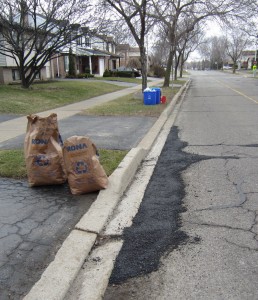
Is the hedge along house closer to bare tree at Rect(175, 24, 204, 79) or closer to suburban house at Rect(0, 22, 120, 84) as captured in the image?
suburban house at Rect(0, 22, 120, 84)

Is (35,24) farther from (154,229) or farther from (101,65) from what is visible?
(101,65)

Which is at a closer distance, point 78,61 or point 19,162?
point 19,162

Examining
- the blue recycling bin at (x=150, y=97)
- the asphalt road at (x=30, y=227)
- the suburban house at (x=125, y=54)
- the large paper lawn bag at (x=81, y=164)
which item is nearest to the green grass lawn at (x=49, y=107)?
the blue recycling bin at (x=150, y=97)

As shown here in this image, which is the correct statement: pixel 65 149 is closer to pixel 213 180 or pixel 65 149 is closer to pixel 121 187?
pixel 121 187

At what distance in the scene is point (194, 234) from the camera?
11.9 ft

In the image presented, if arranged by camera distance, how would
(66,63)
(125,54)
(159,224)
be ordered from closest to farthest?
(159,224)
(66,63)
(125,54)

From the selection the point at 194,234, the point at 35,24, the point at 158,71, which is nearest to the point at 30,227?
the point at 194,234

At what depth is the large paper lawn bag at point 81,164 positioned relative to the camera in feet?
14.6

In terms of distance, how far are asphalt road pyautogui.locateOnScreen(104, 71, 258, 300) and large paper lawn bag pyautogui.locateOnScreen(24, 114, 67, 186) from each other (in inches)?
52.7

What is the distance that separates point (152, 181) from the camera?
5.39 meters

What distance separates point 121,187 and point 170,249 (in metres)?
1.66

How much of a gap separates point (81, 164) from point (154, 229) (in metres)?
1.34

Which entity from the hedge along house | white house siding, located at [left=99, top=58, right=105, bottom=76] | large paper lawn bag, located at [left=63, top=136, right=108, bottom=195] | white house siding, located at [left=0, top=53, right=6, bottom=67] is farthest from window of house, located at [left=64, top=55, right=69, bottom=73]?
large paper lawn bag, located at [left=63, top=136, right=108, bottom=195]

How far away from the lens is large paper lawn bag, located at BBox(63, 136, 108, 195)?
4.46 m
